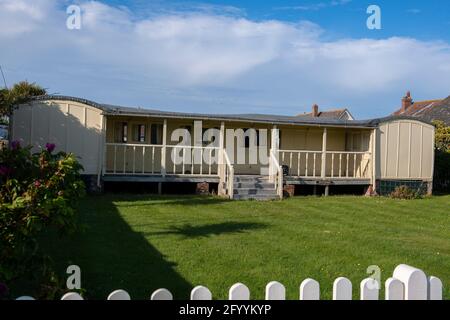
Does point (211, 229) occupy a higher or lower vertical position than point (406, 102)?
lower

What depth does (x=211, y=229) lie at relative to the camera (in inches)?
427

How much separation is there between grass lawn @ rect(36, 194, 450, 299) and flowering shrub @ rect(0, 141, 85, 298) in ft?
2.68

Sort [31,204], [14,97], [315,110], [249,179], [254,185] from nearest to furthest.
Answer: [31,204]
[14,97]
[254,185]
[249,179]
[315,110]

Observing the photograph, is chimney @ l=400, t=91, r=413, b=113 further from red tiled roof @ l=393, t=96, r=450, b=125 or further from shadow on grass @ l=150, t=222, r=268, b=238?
shadow on grass @ l=150, t=222, r=268, b=238

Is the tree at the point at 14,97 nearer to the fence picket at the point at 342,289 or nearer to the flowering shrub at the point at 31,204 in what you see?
the flowering shrub at the point at 31,204

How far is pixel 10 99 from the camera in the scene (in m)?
14.0

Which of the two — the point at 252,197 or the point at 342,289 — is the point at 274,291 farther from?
the point at 252,197

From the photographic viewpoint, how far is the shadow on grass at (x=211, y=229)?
10234mm

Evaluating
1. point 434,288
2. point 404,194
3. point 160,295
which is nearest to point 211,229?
point 434,288

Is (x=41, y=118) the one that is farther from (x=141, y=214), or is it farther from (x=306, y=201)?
(x=306, y=201)

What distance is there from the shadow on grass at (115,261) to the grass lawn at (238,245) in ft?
0.05

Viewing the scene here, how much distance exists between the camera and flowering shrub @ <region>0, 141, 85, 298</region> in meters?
4.45

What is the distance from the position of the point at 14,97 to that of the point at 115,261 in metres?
9.85
